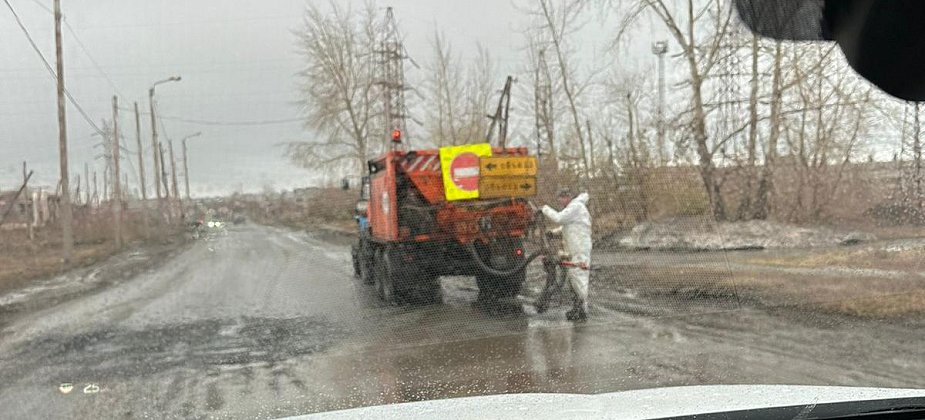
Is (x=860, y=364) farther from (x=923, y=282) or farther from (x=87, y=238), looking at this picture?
(x=87, y=238)

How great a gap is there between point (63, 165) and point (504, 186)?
938cm

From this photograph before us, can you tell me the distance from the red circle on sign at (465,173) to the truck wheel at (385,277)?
56.2 inches

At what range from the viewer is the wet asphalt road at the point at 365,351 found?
579 centimetres

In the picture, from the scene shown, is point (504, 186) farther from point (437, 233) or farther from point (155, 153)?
point (155, 153)

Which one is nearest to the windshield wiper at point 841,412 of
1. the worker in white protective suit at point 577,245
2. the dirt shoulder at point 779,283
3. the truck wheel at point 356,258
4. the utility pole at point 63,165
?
the dirt shoulder at point 779,283

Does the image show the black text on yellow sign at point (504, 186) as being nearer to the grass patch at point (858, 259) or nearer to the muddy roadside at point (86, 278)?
the grass patch at point (858, 259)

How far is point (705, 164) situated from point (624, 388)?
9875 mm

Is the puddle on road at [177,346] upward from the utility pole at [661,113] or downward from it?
downward

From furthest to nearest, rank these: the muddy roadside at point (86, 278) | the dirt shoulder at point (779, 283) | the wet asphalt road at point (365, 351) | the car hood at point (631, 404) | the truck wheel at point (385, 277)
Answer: the muddy roadside at point (86, 278) < the truck wheel at point (385, 277) < the dirt shoulder at point (779, 283) < the wet asphalt road at point (365, 351) < the car hood at point (631, 404)

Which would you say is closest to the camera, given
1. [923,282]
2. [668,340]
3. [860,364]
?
[860,364]

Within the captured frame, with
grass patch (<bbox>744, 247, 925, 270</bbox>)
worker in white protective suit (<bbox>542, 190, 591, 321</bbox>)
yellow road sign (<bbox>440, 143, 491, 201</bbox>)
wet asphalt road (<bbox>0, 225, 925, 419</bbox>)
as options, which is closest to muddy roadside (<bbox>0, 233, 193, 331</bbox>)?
wet asphalt road (<bbox>0, 225, 925, 419</bbox>)

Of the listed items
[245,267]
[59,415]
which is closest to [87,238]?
[245,267]

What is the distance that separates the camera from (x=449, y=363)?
6863mm

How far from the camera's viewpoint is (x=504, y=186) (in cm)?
979
